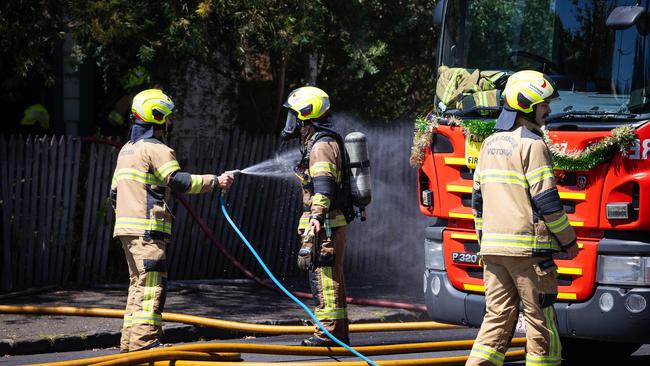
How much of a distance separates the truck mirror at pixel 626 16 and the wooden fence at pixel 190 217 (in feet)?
19.5

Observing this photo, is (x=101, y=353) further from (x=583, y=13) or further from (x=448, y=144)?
(x=583, y=13)

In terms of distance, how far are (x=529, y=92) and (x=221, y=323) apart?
11.0 feet

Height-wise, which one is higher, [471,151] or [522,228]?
[471,151]

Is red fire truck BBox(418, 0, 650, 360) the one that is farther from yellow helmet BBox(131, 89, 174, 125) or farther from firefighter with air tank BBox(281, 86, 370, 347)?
yellow helmet BBox(131, 89, 174, 125)

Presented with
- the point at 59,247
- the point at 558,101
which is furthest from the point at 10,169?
the point at 558,101

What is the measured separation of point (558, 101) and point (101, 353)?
412cm

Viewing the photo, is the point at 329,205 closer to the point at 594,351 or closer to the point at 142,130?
the point at 142,130

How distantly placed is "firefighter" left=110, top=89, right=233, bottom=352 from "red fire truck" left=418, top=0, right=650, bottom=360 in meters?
1.84

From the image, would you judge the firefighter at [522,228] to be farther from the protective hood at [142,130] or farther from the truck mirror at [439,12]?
the protective hood at [142,130]

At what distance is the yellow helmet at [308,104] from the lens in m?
8.28

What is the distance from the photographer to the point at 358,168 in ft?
27.6

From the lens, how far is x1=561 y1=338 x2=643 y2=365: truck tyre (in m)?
8.60

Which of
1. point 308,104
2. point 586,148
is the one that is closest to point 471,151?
point 586,148

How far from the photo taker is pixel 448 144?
8.05 meters
